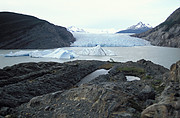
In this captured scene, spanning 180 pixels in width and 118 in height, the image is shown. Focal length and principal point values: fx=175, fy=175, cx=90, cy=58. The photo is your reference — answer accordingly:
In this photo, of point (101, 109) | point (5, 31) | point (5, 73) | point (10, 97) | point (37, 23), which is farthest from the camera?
point (37, 23)

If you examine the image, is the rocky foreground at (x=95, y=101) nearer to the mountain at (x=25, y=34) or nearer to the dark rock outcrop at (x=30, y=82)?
the dark rock outcrop at (x=30, y=82)

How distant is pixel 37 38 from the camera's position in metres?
25.9

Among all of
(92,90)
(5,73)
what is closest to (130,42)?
(5,73)

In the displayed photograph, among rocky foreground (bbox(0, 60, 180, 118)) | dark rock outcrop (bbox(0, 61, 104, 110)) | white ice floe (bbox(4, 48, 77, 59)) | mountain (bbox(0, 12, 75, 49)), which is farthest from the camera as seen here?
mountain (bbox(0, 12, 75, 49))

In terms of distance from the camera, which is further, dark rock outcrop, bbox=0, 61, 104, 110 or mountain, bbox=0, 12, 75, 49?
mountain, bbox=0, 12, 75, 49

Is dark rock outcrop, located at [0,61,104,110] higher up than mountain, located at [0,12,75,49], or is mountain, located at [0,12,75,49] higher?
mountain, located at [0,12,75,49]

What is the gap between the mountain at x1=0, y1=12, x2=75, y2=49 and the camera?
2466 cm

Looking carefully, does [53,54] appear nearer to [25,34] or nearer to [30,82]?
[30,82]

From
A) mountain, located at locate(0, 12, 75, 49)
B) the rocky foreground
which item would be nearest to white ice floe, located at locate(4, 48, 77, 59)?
mountain, located at locate(0, 12, 75, 49)

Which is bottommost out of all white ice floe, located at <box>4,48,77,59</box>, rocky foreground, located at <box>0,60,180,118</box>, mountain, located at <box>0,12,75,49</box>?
white ice floe, located at <box>4,48,77,59</box>

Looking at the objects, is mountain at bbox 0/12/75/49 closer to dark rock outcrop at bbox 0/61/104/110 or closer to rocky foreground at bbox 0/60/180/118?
dark rock outcrop at bbox 0/61/104/110

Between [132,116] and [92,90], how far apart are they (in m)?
0.99

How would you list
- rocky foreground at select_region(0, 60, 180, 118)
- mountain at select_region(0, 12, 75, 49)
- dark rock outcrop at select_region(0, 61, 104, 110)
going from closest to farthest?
rocky foreground at select_region(0, 60, 180, 118) < dark rock outcrop at select_region(0, 61, 104, 110) < mountain at select_region(0, 12, 75, 49)

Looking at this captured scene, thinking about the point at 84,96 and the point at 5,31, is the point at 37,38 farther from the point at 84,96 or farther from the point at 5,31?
the point at 84,96
